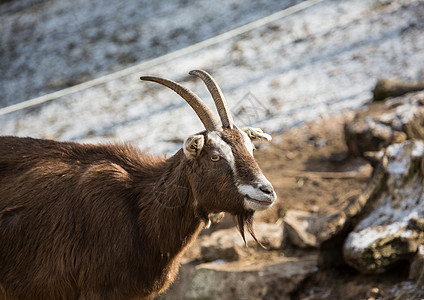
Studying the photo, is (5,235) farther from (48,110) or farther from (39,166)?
(48,110)

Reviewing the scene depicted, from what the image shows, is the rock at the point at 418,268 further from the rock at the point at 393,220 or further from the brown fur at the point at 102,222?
the brown fur at the point at 102,222

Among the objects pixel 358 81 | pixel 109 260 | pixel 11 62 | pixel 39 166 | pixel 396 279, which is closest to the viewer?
pixel 109 260

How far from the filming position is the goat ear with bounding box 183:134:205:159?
4.24m

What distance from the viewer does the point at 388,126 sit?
7348 mm

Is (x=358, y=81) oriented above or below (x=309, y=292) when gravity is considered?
above

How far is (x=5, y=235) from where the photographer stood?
4699 mm

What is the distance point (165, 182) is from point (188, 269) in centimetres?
187

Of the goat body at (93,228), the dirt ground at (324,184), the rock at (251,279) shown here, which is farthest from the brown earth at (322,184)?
the goat body at (93,228)

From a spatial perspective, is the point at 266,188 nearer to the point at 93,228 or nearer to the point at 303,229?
the point at 93,228

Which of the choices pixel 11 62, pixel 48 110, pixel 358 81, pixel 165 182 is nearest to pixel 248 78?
pixel 358 81

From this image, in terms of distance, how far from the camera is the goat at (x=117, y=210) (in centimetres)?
436

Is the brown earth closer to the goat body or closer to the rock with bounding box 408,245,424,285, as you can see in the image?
the rock with bounding box 408,245,424,285

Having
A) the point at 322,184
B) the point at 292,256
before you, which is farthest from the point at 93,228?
the point at 322,184

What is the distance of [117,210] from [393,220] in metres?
2.49
